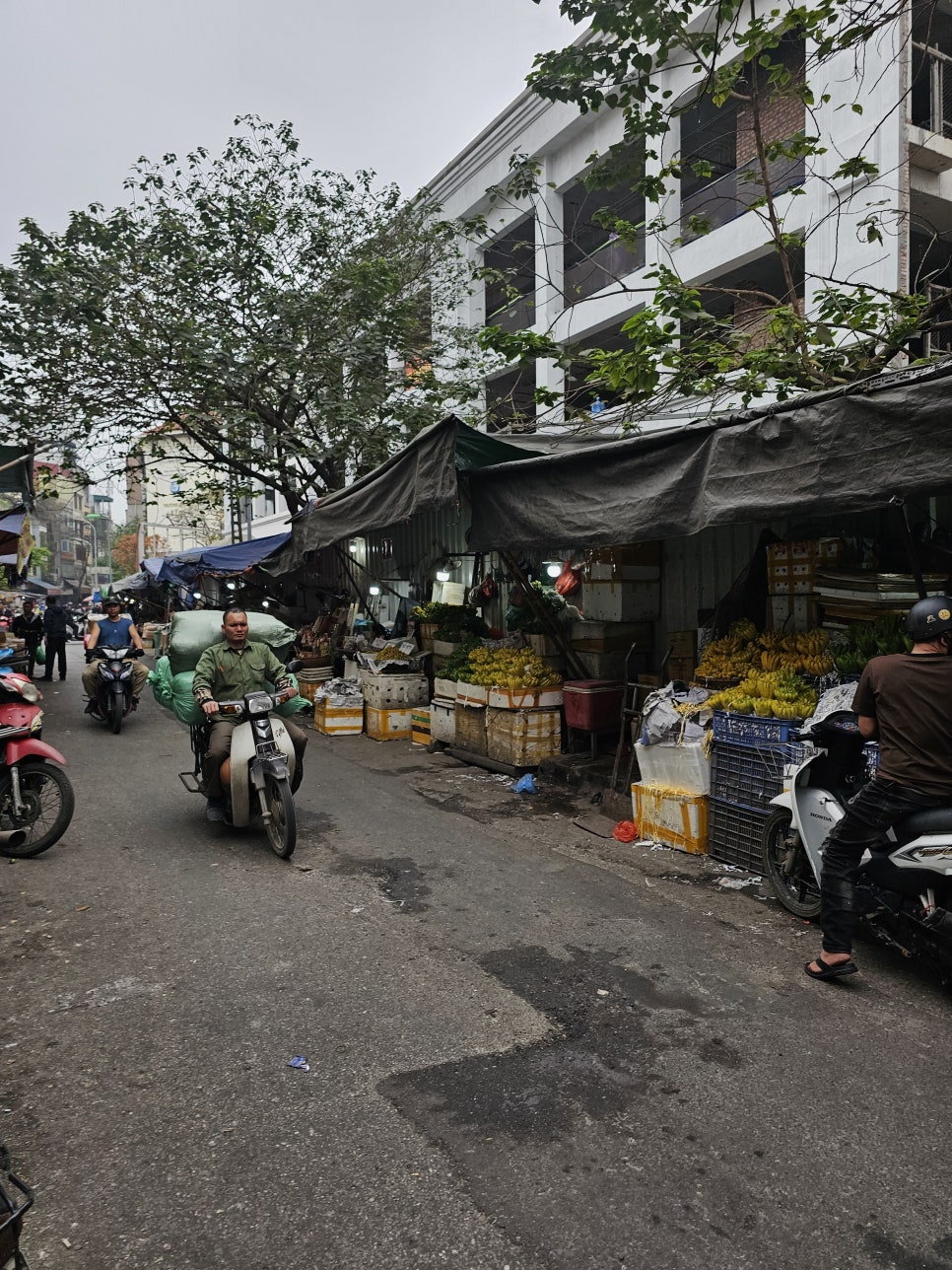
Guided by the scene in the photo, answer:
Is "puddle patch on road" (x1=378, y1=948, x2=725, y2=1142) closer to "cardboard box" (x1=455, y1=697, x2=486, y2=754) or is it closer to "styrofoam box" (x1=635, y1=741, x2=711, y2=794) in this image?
"styrofoam box" (x1=635, y1=741, x2=711, y2=794)

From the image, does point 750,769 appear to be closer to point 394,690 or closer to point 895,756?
point 895,756

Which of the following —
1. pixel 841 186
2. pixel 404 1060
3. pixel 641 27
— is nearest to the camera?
pixel 404 1060

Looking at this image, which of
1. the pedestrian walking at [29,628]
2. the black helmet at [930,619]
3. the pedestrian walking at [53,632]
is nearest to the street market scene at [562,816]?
the black helmet at [930,619]

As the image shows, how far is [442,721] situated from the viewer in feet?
33.1

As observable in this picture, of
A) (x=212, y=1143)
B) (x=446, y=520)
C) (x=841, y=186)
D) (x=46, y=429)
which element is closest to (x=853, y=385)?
(x=212, y=1143)

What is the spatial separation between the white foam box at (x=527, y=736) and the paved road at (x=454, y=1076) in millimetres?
3009

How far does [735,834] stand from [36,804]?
511 cm

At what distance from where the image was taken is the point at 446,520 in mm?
13211

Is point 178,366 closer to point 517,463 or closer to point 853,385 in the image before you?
point 517,463

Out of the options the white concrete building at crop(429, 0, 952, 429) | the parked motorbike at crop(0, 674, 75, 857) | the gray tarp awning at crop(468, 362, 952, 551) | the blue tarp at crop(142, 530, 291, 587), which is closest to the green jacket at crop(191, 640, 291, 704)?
the parked motorbike at crop(0, 674, 75, 857)

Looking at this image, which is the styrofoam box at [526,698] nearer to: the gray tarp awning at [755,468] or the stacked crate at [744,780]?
the gray tarp awning at [755,468]

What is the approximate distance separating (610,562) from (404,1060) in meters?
6.40

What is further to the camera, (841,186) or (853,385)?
(841,186)

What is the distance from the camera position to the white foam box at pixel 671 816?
605cm
